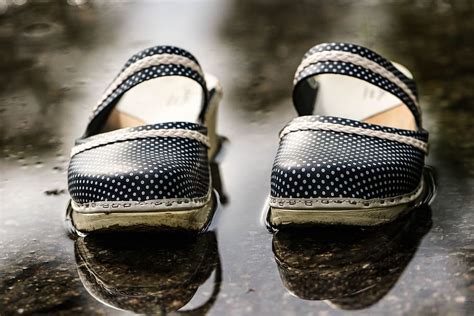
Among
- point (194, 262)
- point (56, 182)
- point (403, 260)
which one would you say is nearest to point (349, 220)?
point (403, 260)

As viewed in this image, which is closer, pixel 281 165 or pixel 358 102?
pixel 281 165

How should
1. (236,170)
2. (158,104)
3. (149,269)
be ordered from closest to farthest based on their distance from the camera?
1. (149,269)
2. (236,170)
3. (158,104)

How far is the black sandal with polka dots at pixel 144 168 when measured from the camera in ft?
3.80

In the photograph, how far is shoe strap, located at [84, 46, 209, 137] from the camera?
134 cm

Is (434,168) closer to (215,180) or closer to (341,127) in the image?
(341,127)

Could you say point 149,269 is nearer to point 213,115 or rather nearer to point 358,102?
point 213,115

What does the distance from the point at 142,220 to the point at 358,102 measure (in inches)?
21.4

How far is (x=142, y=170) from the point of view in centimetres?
117

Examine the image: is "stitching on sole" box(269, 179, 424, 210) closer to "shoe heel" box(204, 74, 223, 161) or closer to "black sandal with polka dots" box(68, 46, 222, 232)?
"black sandal with polka dots" box(68, 46, 222, 232)

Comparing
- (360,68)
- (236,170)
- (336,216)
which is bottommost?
(236,170)

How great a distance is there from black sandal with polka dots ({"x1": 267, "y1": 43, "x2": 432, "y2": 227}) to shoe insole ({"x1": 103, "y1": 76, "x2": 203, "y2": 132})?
0.73 feet

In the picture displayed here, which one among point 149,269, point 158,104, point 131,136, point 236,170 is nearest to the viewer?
point 149,269

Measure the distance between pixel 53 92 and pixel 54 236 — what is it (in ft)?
2.01

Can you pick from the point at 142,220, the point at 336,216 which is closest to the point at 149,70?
the point at 142,220
